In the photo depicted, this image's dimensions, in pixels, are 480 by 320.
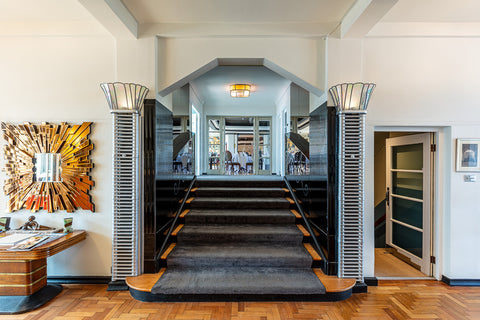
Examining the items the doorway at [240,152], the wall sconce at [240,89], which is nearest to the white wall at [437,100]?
the wall sconce at [240,89]

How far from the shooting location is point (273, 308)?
2633mm

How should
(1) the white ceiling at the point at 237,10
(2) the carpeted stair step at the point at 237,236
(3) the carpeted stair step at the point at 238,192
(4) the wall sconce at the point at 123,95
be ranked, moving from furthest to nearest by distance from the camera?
(3) the carpeted stair step at the point at 238,192, (2) the carpeted stair step at the point at 237,236, (4) the wall sconce at the point at 123,95, (1) the white ceiling at the point at 237,10

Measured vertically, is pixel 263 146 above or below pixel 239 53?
below

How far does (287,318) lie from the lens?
2.48 meters

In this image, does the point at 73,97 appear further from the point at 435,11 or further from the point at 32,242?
the point at 435,11

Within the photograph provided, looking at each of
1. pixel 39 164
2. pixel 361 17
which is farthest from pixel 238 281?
pixel 361 17

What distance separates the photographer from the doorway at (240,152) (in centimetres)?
823

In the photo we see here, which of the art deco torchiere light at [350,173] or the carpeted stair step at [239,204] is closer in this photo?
the art deco torchiere light at [350,173]

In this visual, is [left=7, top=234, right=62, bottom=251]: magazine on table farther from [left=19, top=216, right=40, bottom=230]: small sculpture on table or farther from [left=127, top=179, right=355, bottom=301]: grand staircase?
[left=127, top=179, right=355, bottom=301]: grand staircase

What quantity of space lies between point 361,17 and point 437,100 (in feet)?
4.92

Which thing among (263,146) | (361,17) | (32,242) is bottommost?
(32,242)

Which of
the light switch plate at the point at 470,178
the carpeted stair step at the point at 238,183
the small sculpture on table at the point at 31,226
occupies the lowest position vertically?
the small sculpture on table at the point at 31,226

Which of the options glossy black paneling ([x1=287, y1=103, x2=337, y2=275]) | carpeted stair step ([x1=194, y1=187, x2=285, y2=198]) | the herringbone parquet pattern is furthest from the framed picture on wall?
carpeted stair step ([x1=194, y1=187, x2=285, y2=198])

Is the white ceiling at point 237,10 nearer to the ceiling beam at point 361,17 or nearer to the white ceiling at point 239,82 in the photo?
the ceiling beam at point 361,17
